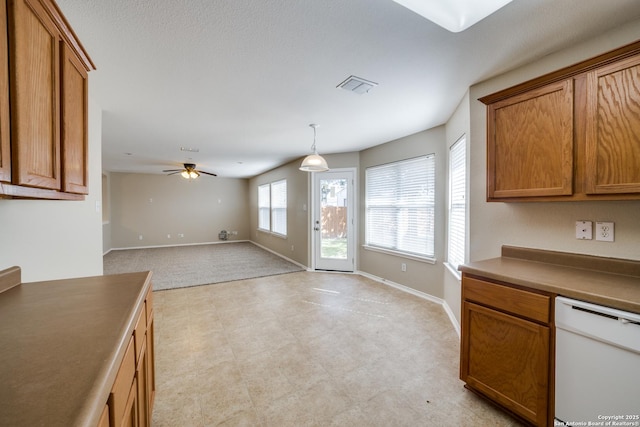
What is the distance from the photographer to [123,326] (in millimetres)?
1017

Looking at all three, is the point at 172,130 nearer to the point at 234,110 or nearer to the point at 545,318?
the point at 234,110

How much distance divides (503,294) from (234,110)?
9.70 feet

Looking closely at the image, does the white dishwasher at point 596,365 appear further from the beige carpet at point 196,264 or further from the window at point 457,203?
the beige carpet at point 196,264

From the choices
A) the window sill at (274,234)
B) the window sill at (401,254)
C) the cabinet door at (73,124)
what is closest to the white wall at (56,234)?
the cabinet door at (73,124)

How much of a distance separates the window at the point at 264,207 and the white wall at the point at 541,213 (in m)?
6.17

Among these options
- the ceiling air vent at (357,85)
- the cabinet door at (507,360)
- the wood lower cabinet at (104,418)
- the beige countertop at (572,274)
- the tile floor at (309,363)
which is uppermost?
the ceiling air vent at (357,85)

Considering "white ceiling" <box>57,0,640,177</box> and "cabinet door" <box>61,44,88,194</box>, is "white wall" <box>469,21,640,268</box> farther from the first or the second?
"cabinet door" <box>61,44,88,194</box>

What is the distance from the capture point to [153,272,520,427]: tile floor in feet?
5.66

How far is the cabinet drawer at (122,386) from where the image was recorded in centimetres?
80

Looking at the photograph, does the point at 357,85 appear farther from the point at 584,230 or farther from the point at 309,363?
the point at 309,363

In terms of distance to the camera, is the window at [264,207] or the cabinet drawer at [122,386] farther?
the window at [264,207]

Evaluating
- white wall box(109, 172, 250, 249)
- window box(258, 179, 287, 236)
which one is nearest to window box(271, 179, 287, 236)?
window box(258, 179, 287, 236)

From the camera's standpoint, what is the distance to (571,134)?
165 centimetres

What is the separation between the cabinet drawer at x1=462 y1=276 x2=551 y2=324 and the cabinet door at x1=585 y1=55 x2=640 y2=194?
746 millimetres
